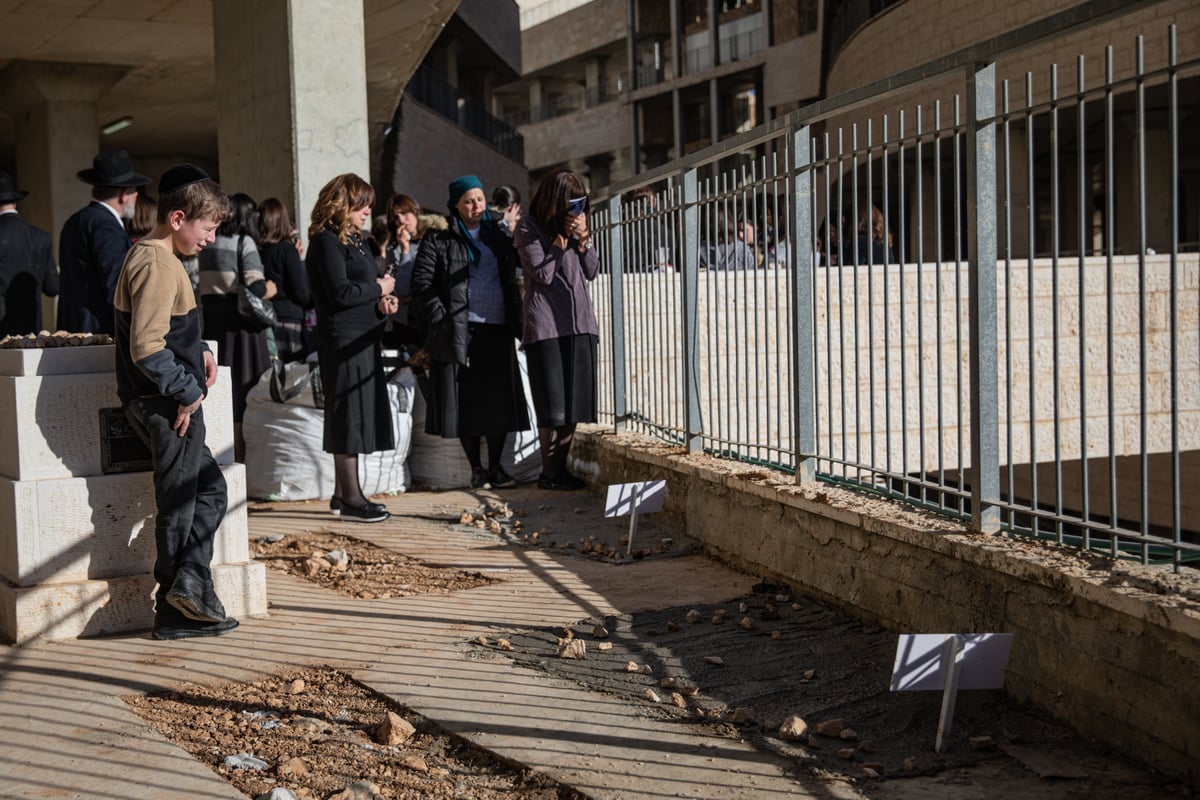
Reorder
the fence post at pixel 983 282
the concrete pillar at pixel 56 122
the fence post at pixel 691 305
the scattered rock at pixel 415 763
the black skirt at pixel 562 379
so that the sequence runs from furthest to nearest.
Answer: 1. the concrete pillar at pixel 56 122
2. the black skirt at pixel 562 379
3. the fence post at pixel 691 305
4. the fence post at pixel 983 282
5. the scattered rock at pixel 415 763

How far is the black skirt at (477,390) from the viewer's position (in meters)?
8.47

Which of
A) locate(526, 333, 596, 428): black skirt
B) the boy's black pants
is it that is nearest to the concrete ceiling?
locate(526, 333, 596, 428): black skirt

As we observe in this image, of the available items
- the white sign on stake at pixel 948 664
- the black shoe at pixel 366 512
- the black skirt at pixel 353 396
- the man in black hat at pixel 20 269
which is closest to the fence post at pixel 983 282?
the white sign on stake at pixel 948 664

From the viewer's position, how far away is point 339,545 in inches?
274

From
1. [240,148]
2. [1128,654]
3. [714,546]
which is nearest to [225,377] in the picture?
[714,546]

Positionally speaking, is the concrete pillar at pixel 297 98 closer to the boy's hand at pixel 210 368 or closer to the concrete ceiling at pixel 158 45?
the concrete ceiling at pixel 158 45

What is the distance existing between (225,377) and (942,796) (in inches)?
131

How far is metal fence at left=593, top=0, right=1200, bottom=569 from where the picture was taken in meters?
4.08

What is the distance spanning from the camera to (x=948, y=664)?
377cm

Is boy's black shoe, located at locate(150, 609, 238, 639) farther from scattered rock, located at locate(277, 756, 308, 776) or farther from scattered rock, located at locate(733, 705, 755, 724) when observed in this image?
scattered rock, located at locate(733, 705, 755, 724)

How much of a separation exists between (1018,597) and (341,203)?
449 cm

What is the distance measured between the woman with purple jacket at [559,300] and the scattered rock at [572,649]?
348 cm

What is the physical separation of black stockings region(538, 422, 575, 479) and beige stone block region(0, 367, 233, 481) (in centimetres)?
369

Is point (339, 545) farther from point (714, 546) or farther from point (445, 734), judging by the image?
point (445, 734)
